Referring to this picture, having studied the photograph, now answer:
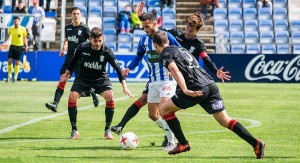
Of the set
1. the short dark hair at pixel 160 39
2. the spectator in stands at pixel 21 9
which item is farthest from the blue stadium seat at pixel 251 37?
the short dark hair at pixel 160 39

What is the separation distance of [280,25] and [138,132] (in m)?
25.0

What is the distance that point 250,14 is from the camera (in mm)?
39500

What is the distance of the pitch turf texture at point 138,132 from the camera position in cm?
1170

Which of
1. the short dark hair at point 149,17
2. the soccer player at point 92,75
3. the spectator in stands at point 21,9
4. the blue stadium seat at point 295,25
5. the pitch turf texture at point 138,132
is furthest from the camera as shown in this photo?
the blue stadium seat at point 295,25

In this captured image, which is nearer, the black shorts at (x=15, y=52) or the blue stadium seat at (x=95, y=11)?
the black shorts at (x=15, y=52)

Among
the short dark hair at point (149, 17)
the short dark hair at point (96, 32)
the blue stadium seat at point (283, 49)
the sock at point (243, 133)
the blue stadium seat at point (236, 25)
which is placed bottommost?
the blue stadium seat at point (283, 49)

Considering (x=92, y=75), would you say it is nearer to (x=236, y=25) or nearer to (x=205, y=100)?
(x=205, y=100)

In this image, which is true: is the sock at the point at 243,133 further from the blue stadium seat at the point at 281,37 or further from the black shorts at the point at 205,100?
the blue stadium seat at the point at 281,37

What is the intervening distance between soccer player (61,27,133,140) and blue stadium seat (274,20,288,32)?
1013 inches

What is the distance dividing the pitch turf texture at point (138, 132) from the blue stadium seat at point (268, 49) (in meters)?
11.4

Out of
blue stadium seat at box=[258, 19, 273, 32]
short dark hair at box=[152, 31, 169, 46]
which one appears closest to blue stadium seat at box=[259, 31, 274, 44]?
blue stadium seat at box=[258, 19, 273, 32]

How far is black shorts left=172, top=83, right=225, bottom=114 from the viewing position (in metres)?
11.4

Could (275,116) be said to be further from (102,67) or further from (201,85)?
(201,85)

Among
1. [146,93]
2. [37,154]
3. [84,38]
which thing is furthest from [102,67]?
[84,38]
